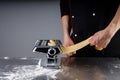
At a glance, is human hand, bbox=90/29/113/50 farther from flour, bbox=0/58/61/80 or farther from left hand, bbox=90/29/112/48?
flour, bbox=0/58/61/80

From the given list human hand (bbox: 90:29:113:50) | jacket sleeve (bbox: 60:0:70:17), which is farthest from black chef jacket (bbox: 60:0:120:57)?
human hand (bbox: 90:29:113:50)

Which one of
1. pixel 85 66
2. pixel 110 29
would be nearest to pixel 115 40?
pixel 110 29

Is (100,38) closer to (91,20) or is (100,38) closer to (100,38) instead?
(100,38)

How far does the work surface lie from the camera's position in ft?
3.00

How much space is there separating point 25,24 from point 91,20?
2.94ft

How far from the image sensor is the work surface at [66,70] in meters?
0.92

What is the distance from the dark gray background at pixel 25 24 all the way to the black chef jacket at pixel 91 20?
28.7 inches

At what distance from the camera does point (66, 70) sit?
996 mm

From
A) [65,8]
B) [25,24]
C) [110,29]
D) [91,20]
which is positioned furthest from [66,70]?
[25,24]

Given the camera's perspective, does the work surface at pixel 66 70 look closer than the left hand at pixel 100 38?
Yes

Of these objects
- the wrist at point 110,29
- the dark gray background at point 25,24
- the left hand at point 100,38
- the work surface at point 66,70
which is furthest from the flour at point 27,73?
the dark gray background at point 25,24

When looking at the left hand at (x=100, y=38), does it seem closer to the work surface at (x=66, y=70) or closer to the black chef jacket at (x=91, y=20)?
the work surface at (x=66, y=70)

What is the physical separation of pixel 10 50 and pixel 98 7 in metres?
1.07

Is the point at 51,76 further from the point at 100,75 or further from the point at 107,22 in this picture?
the point at 107,22
